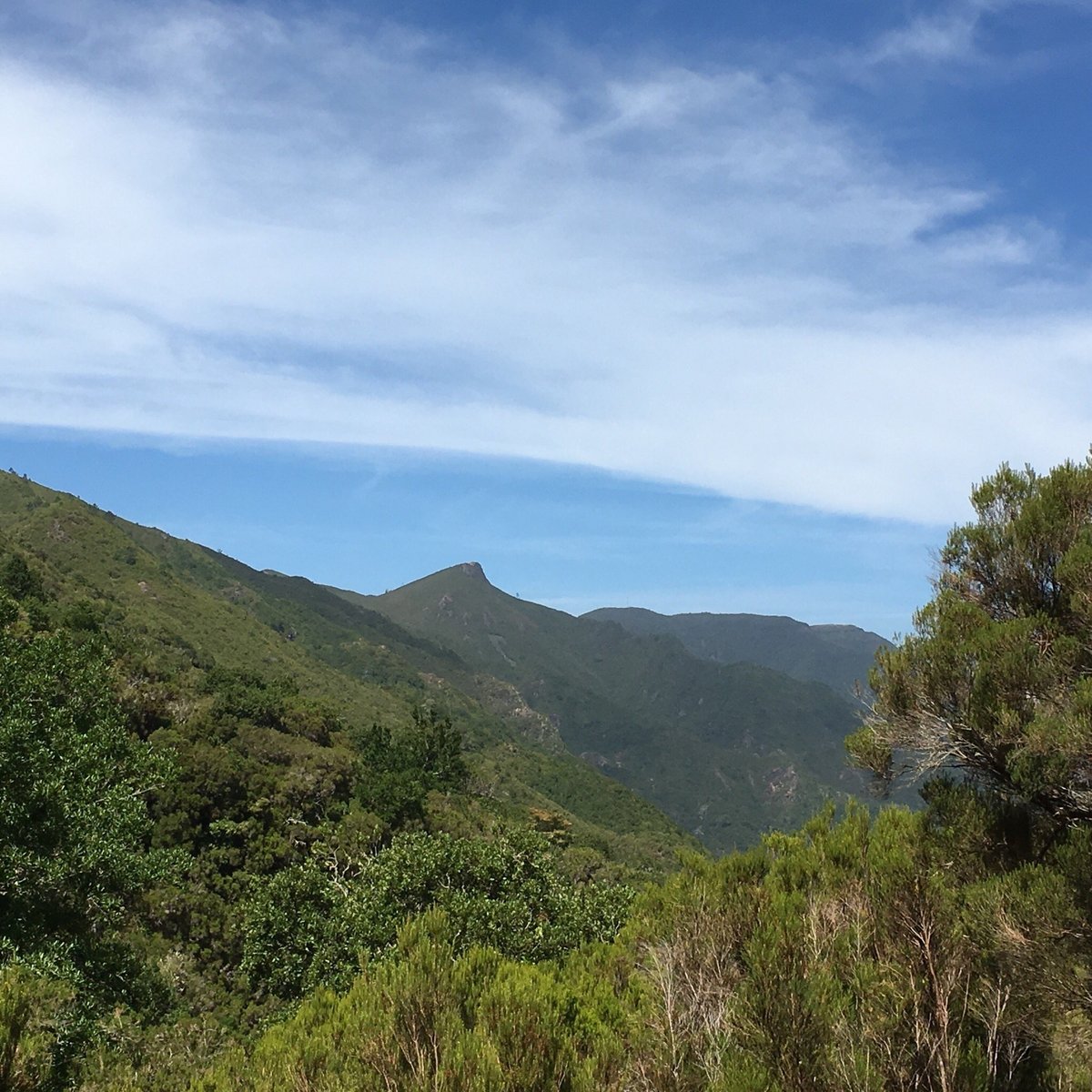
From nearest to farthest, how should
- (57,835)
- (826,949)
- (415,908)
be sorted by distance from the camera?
1. (826,949)
2. (57,835)
3. (415,908)

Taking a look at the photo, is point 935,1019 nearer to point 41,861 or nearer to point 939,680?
point 939,680

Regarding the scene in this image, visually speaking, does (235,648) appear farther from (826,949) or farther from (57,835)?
(826,949)

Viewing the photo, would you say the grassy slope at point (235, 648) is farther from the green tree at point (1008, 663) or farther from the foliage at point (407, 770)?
the green tree at point (1008, 663)

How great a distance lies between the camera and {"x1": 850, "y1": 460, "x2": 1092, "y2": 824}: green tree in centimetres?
670

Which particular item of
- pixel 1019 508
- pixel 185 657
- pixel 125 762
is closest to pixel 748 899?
pixel 1019 508

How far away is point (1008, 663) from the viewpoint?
6988 millimetres

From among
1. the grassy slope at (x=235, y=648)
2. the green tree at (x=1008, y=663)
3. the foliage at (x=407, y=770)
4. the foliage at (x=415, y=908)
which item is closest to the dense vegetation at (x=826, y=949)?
the green tree at (x=1008, y=663)

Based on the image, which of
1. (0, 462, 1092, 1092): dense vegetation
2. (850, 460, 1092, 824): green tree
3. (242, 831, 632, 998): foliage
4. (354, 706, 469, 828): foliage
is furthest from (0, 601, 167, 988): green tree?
(354, 706, 469, 828): foliage

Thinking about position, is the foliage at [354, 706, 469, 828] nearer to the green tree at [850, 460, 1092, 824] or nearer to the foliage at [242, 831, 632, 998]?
the foliage at [242, 831, 632, 998]

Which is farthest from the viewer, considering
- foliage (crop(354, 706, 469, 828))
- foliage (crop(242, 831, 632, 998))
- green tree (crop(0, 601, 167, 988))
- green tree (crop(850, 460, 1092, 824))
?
foliage (crop(354, 706, 469, 828))

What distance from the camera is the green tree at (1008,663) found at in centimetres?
670

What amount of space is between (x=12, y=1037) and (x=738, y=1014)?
5.72m

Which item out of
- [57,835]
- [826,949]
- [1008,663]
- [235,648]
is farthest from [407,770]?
[235,648]

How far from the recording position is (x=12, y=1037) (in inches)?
252
